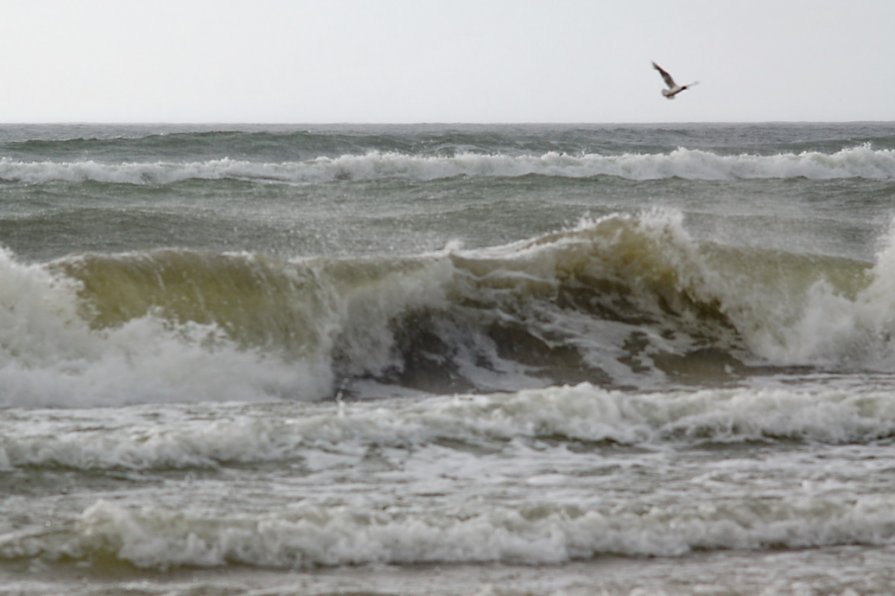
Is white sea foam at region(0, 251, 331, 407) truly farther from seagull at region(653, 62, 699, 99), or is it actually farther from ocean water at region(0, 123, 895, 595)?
seagull at region(653, 62, 699, 99)

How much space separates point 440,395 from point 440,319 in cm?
137

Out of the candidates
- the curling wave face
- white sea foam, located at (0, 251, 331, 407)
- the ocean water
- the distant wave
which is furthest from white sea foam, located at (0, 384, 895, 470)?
the distant wave

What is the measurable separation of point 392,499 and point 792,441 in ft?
8.21

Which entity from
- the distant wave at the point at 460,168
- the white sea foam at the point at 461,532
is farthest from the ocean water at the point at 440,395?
the distant wave at the point at 460,168

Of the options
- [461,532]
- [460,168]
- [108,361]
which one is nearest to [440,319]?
[108,361]

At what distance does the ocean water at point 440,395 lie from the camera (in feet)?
17.7

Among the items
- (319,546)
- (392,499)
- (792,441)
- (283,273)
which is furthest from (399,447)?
(283,273)

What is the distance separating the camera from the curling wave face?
9.05 m

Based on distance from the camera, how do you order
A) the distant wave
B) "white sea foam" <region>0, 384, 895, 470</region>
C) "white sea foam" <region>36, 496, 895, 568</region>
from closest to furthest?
1. "white sea foam" <region>36, 496, 895, 568</region>
2. "white sea foam" <region>0, 384, 895, 470</region>
3. the distant wave

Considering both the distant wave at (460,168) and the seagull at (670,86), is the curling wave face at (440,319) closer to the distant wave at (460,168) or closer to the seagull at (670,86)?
the seagull at (670,86)

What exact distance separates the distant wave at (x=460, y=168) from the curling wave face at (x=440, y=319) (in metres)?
9.24

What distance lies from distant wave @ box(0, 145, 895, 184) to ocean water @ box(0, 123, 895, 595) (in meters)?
2.57

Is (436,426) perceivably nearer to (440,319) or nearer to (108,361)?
(108,361)

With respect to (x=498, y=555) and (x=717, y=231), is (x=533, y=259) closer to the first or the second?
(x=717, y=231)
